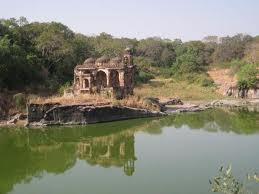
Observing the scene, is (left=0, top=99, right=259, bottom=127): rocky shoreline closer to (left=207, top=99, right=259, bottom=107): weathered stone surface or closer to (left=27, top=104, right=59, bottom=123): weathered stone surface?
(left=27, top=104, right=59, bottom=123): weathered stone surface

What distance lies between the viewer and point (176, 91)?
146ft

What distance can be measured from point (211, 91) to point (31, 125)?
76.6 ft

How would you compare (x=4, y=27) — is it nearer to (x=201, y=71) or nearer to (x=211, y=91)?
(x=211, y=91)

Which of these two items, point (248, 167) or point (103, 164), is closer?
point (248, 167)

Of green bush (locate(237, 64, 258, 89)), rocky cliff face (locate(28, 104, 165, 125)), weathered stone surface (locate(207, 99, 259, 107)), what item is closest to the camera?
rocky cliff face (locate(28, 104, 165, 125))

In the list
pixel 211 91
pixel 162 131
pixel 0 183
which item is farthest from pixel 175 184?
pixel 211 91

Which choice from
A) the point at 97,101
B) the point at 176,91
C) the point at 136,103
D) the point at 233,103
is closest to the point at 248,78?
the point at 233,103

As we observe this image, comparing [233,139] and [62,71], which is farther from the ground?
[62,71]

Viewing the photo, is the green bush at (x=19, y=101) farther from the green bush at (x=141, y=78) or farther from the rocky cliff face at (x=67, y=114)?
the green bush at (x=141, y=78)

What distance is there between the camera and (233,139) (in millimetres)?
23844

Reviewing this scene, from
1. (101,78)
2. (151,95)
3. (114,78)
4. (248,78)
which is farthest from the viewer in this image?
(248,78)

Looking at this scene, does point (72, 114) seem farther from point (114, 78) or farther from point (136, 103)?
point (114, 78)

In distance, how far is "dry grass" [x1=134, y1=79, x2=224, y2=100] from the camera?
139ft

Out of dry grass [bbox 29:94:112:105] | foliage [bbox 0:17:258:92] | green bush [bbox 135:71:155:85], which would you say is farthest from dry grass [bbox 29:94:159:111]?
green bush [bbox 135:71:155:85]
